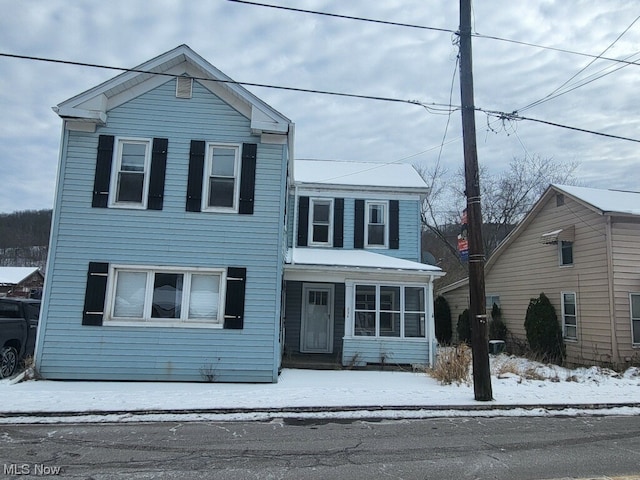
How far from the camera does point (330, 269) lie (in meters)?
12.4

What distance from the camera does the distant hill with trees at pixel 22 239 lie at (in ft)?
189

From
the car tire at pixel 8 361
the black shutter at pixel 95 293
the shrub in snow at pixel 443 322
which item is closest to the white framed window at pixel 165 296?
the black shutter at pixel 95 293

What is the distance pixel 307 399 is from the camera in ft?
27.7

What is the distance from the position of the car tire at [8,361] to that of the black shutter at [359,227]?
32.1 ft

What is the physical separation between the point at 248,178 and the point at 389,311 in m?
5.56

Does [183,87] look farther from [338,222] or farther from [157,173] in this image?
[338,222]

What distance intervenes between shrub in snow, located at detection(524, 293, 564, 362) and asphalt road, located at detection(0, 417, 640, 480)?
772 cm

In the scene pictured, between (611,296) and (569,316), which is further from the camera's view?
(569,316)

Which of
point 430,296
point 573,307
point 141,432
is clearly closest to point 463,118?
point 430,296

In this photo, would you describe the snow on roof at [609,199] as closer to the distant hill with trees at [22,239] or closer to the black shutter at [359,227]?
the black shutter at [359,227]

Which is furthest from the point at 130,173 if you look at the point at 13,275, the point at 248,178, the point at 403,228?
the point at 13,275

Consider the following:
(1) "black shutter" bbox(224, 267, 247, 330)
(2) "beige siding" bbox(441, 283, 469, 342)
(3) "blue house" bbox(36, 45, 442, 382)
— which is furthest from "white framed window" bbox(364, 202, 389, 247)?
(2) "beige siding" bbox(441, 283, 469, 342)

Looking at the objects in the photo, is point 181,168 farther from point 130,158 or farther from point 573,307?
point 573,307

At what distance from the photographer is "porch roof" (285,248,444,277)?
40.9ft
